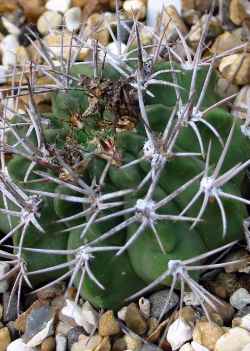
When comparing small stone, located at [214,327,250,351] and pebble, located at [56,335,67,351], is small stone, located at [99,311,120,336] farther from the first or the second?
small stone, located at [214,327,250,351]

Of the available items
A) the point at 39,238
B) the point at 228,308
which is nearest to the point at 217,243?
the point at 228,308

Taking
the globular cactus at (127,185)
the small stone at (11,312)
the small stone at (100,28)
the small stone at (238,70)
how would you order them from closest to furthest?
the globular cactus at (127,185) → the small stone at (11,312) → the small stone at (238,70) → the small stone at (100,28)

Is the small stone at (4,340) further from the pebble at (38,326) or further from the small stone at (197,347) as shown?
the small stone at (197,347)

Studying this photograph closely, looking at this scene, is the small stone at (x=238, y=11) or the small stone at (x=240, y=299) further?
the small stone at (x=238, y=11)

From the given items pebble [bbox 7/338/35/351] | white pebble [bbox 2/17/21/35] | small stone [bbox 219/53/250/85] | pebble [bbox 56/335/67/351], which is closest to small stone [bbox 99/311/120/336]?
pebble [bbox 56/335/67/351]

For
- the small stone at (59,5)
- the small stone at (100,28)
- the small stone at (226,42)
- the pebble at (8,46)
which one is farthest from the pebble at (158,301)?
the small stone at (59,5)

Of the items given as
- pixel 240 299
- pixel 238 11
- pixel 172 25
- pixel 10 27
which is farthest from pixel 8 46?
pixel 240 299

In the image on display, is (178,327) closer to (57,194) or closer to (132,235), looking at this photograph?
(132,235)
